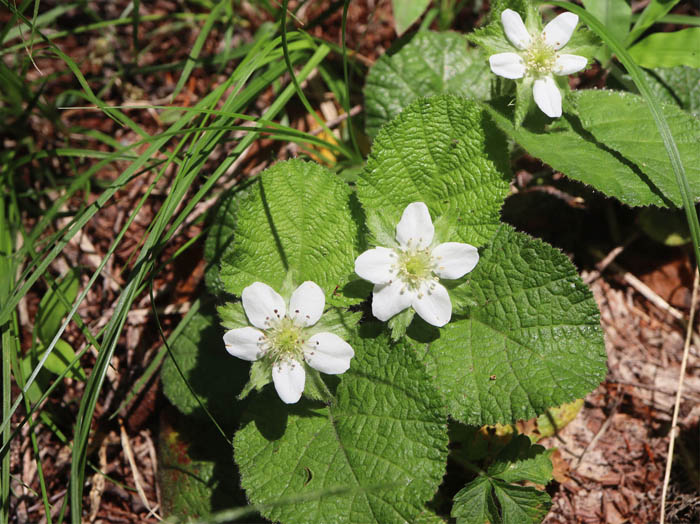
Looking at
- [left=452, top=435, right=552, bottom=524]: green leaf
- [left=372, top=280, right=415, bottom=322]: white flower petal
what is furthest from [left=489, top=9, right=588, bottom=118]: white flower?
[left=452, top=435, right=552, bottom=524]: green leaf

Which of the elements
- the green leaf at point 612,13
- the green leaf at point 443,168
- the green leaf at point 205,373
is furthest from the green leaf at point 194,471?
the green leaf at point 612,13

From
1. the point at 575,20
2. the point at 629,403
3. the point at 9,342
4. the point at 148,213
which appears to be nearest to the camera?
the point at 575,20

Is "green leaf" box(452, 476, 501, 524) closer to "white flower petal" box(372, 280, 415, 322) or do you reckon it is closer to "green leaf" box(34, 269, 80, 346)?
"white flower petal" box(372, 280, 415, 322)

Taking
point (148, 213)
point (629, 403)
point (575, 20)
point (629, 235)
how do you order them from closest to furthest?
point (575, 20), point (629, 403), point (629, 235), point (148, 213)

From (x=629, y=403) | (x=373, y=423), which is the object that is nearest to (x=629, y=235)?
(x=629, y=403)

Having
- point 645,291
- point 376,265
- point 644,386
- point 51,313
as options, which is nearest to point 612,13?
point 645,291

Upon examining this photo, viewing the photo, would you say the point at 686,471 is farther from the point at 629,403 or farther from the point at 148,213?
the point at 148,213
